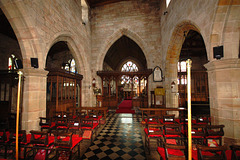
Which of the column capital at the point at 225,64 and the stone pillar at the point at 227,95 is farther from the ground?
the column capital at the point at 225,64

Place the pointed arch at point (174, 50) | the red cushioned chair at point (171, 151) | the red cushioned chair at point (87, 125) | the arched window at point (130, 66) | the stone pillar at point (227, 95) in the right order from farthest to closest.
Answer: the arched window at point (130, 66) < the pointed arch at point (174, 50) < the red cushioned chair at point (87, 125) < the stone pillar at point (227, 95) < the red cushioned chair at point (171, 151)

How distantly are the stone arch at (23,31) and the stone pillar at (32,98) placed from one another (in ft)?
1.11

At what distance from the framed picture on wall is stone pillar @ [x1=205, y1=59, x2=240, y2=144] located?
17.2 feet

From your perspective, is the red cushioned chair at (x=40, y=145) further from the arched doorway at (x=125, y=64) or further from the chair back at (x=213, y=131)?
the arched doorway at (x=125, y=64)

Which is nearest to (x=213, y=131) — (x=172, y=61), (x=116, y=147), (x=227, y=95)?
(x=227, y=95)

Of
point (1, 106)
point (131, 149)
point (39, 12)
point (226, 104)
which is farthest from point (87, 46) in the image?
point (226, 104)

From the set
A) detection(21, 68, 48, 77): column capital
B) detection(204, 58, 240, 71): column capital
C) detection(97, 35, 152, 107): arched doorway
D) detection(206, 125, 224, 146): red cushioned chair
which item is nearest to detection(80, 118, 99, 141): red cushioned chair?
detection(21, 68, 48, 77): column capital

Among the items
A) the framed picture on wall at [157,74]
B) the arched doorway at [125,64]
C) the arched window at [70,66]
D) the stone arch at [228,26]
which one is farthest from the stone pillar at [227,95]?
the arched window at [70,66]

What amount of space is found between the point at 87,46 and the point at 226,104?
894 centimetres

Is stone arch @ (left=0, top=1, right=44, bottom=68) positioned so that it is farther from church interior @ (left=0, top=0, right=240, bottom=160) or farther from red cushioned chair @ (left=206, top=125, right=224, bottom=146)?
red cushioned chair @ (left=206, top=125, right=224, bottom=146)

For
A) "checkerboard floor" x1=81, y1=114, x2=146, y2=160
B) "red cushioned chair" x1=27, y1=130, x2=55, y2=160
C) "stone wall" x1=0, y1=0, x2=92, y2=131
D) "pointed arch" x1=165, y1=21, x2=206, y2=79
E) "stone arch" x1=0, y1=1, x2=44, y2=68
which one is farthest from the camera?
"pointed arch" x1=165, y1=21, x2=206, y2=79

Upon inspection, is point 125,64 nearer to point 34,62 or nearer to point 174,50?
point 174,50

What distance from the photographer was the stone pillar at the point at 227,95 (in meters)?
3.18

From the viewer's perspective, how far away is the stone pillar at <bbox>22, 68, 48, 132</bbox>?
420 centimetres
